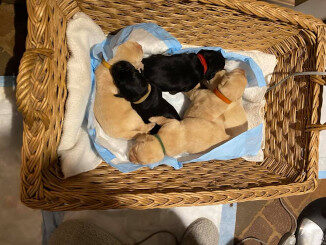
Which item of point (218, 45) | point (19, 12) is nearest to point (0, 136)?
point (19, 12)

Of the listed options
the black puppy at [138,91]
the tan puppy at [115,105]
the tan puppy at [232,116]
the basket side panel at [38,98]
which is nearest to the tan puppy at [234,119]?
the tan puppy at [232,116]

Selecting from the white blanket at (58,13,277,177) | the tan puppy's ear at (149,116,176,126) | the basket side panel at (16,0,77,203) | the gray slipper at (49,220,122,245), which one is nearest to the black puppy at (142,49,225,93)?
the tan puppy's ear at (149,116,176,126)

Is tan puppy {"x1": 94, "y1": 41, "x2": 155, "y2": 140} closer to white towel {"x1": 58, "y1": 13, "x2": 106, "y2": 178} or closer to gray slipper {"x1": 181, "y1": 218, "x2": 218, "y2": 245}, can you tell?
white towel {"x1": 58, "y1": 13, "x2": 106, "y2": 178}

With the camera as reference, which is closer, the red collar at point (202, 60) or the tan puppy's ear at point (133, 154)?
the tan puppy's ear at point (133, 154)

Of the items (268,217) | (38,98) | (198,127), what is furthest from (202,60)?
(268,217)

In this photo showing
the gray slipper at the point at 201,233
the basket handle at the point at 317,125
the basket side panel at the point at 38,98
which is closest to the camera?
the basket side panel at the point at 38,98

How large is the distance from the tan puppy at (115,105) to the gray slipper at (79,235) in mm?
555

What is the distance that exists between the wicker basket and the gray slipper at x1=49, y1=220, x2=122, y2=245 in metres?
0.38

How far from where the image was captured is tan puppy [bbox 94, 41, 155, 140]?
3.02 ft

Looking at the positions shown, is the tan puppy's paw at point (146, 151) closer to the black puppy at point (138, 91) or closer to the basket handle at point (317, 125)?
the black puppy at point (138, 91)

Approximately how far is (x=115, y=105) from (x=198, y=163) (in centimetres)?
46

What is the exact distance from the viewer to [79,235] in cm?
Result: 120

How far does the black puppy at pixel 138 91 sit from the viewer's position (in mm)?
858

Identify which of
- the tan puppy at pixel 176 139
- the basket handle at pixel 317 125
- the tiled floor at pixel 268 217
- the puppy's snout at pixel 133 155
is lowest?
the tiled floor at pixel 268 217
